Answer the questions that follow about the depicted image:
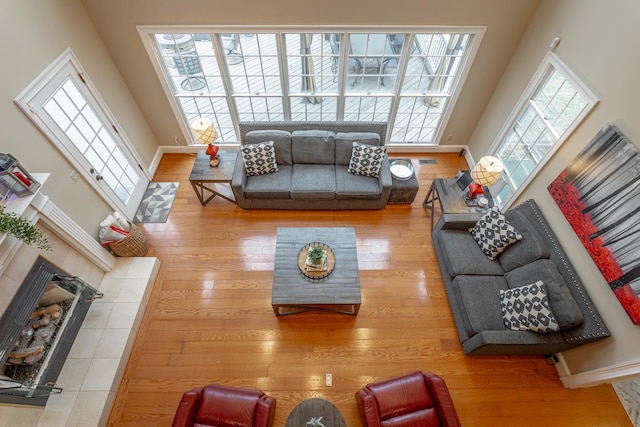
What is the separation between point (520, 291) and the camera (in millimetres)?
3158

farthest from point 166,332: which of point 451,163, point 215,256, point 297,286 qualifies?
point 451,163

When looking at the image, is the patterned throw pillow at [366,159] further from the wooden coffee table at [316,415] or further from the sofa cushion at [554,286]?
the wooden coffee table at [316,415]

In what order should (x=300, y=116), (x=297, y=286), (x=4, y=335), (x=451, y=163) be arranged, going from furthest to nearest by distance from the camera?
(x=451, y=163) → (x=300, y=116) → (x=297, y=286) → (x=4, y=335)

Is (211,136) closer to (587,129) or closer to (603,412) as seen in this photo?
(587,129)

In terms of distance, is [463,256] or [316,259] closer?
[316,259]

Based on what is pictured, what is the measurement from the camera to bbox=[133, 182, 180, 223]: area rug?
15.1ft

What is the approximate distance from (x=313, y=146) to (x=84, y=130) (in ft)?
9.34

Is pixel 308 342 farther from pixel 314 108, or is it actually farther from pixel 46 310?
pixel 314 108

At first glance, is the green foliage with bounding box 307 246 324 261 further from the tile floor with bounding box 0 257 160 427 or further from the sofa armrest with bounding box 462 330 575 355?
the tile floor with bounding box 0 257 160 427

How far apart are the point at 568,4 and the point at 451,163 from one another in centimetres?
253

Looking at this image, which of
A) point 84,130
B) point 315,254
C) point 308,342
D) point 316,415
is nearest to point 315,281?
point 315,254

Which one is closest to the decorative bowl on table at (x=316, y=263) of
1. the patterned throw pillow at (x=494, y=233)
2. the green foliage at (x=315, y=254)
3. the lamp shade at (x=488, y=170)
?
the green foliage at (x=315, y=254)

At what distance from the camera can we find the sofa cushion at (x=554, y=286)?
2871 mm

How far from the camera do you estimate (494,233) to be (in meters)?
3.60
